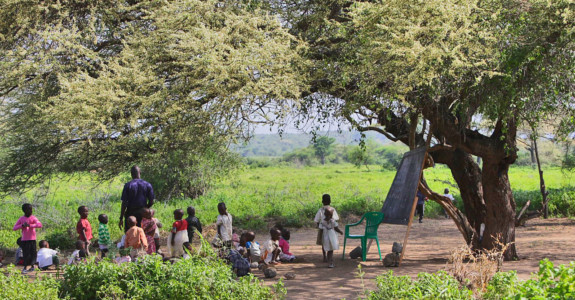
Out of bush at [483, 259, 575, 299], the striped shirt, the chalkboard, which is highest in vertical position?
the chalkboard

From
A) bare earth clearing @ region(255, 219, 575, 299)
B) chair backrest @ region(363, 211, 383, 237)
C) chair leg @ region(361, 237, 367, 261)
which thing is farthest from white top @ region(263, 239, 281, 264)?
chair backrest @ region(363, 211, 383, 237)

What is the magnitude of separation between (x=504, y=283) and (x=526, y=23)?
4237 mm

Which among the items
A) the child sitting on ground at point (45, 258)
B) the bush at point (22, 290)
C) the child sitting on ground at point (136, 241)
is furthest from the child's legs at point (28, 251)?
the bush at point (22, 290)

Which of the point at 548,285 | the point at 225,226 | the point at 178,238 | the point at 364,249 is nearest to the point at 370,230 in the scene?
the point at 364,249

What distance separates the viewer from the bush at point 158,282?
19.2ft

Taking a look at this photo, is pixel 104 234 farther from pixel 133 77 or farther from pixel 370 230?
pixel 370 230

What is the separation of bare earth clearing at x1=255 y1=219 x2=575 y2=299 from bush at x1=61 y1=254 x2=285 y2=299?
1140 millimetres

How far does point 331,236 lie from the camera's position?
893 cm

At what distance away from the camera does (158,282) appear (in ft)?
20.2

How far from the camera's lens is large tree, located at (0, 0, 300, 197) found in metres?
8.38

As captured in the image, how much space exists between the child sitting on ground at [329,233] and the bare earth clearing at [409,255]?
1.03 feet

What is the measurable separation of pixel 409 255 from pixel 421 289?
16.8 ft

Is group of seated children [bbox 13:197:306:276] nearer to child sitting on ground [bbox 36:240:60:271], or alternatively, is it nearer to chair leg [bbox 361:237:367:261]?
child sitting on ground [bbox 36:240:60:271]

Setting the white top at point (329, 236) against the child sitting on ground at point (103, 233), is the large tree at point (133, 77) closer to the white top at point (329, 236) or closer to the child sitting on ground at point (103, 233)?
the child sitting on ground at point (103, 233)
